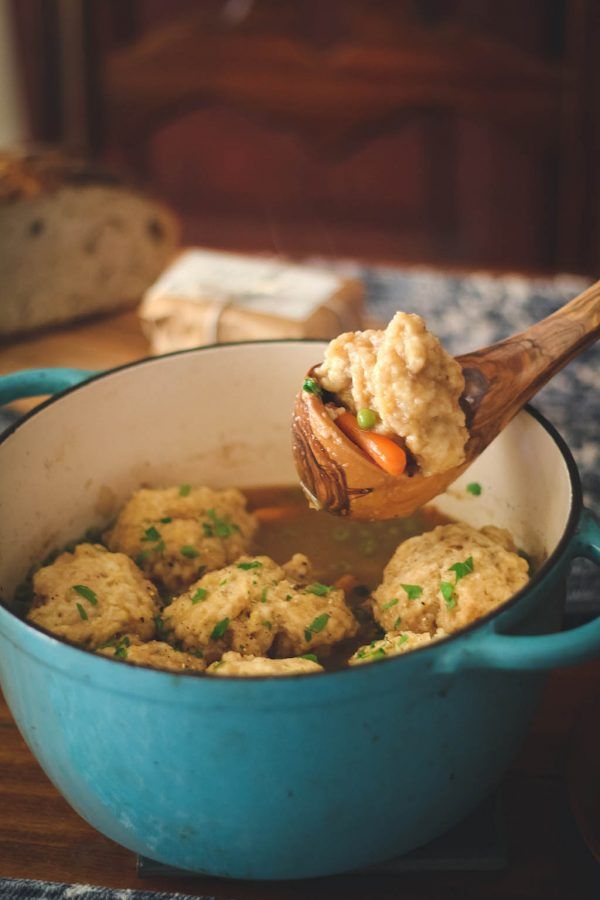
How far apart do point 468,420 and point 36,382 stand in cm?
55

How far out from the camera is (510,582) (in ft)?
3.78

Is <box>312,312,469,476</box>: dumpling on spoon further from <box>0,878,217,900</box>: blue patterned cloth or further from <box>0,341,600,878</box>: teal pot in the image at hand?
<box>0,878,217,900</box>: blue patterned cloth

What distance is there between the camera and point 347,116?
11.1 feet

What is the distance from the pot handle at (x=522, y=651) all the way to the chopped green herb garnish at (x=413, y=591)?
1.07ft

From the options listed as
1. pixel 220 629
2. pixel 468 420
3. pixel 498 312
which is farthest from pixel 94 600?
pixel 498 312

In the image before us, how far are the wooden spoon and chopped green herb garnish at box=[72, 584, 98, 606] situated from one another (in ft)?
0.90

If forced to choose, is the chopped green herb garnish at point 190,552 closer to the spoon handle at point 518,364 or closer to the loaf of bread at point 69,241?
the spoon handle at point 518,364

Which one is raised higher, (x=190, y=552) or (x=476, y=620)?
(x=476, y=620)

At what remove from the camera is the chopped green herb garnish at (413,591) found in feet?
3.82

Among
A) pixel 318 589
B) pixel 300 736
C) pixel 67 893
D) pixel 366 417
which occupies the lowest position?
pixel 67 893

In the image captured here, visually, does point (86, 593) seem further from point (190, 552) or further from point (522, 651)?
point (522, 651)

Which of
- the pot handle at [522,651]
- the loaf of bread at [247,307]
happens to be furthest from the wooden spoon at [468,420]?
the loaf of bread at [247,307]

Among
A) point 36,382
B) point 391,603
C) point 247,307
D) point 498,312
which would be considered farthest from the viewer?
point 498,312

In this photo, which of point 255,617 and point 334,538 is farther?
point 334,538
